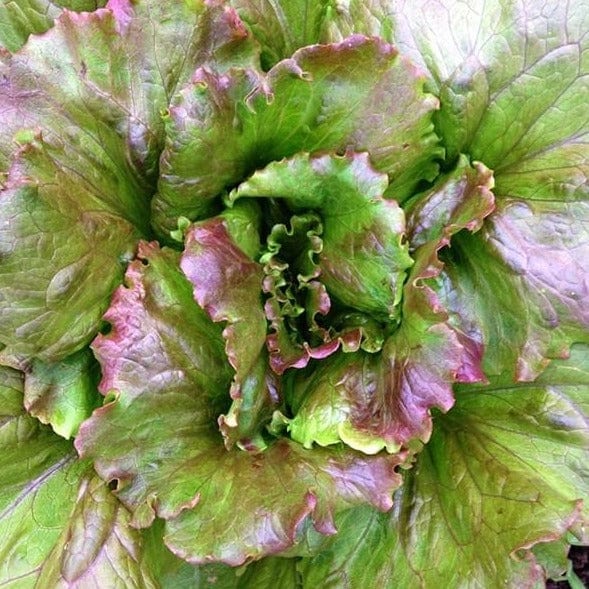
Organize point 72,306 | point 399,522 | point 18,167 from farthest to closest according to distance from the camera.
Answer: point 399,522 → point 72,306 → point 18,167

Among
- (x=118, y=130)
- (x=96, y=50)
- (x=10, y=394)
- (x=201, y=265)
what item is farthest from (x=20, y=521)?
(x=96, y=50)

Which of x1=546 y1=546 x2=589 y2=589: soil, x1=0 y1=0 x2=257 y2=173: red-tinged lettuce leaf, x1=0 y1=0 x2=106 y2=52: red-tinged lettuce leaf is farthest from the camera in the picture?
x1=546 y1=546 x2=589 y2=589: soil

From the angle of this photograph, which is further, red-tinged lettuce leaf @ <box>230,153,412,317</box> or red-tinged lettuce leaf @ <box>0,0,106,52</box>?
red-tinged lettuce leaf @ <box>0,0,106,52</box>

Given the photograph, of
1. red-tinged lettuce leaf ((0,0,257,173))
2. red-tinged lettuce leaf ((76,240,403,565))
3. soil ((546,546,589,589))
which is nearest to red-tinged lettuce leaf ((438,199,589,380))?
red-tinged lettuce leaf ((76,240,403,565))

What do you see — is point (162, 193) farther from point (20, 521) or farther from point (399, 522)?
point (399, 522)

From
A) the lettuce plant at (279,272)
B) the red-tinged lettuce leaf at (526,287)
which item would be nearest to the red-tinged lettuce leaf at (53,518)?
the lettuce plant at (279,272)

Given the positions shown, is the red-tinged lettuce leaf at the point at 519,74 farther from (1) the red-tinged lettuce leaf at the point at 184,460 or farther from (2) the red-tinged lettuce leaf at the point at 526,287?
(1) the red-tinged lettuce leaf at the point at 184,460

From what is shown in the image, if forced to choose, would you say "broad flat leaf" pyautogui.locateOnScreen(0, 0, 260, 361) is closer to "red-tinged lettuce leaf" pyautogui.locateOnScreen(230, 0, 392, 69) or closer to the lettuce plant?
the lettuce plant
